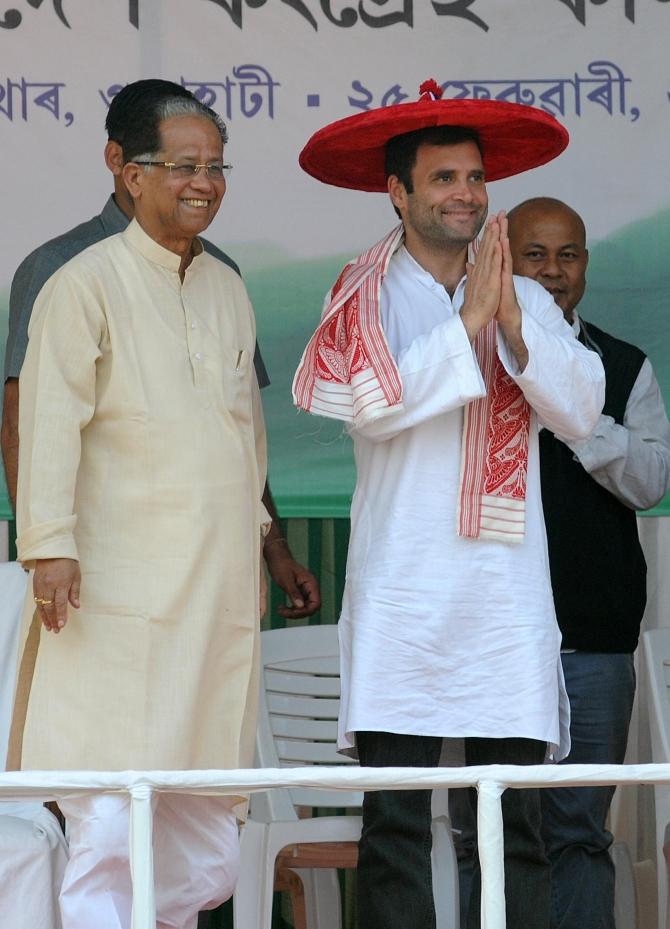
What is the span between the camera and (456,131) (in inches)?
143

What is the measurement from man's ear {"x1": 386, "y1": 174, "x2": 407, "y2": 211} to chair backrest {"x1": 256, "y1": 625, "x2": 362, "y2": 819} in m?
1.37

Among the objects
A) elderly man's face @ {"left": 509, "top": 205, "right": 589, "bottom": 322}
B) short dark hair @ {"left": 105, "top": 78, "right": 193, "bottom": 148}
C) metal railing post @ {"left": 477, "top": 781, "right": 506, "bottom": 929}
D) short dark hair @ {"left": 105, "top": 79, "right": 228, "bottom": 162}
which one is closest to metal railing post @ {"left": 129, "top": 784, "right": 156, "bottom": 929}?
metal railing post @ {"left": 477, "top": 781, "right": 506, "bottom": 929}

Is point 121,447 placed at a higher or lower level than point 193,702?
higher

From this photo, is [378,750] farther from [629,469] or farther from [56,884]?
[629,469]

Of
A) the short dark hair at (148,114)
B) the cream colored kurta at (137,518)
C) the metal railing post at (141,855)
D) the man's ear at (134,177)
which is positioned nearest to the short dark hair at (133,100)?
the short dark hair at (148,114)

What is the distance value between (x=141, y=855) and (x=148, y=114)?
1680 millimetres

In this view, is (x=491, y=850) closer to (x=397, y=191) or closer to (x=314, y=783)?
(x=314, y=783)

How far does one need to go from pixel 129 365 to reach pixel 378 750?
931 mm

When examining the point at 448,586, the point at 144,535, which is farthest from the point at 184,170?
the point at 448,586

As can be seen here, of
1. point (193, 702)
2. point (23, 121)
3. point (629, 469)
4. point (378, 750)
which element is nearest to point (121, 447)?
point (193, 702)

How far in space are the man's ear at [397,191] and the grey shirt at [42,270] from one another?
65 centimetres

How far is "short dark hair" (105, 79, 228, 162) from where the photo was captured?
3.47 m

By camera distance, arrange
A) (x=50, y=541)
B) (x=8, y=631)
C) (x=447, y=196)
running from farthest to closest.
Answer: (x=8, y=631) < (x=447, y=196) < (x=50, y=541)

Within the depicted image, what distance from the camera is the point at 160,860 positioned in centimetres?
333
